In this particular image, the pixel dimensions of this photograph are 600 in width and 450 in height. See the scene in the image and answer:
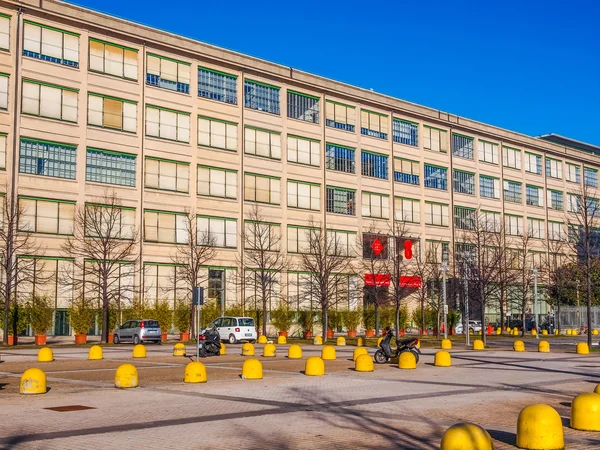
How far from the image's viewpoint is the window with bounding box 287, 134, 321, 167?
6731 centimetres

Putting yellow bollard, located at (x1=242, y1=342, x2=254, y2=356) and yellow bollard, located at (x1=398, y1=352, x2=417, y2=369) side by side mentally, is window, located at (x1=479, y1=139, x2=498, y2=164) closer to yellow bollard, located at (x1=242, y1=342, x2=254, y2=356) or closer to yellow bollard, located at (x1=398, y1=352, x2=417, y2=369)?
yellow bollard, located at (x1=242, y1=342, x2=254, y2=356)

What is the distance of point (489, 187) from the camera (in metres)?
86.9

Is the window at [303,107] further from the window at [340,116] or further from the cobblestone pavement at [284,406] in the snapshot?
the cobblestone pavement at [284,406]

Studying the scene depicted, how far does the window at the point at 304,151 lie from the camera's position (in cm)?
6731

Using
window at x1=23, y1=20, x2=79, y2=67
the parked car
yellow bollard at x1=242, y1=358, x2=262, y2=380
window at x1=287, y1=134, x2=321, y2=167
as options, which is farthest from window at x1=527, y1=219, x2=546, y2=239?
yellow bollard at x1=242, y1=358, x2=262, y2=380

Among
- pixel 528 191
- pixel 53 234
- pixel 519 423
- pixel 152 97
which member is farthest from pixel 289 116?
pixel 519 423

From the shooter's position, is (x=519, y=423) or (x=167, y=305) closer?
(x=519, y=423)

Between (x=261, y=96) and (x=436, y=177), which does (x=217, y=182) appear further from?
(x=436, y=177)

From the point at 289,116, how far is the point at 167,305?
2167 centimetres

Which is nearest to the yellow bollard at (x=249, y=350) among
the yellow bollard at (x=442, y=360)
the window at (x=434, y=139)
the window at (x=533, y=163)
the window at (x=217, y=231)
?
the yellow bollard at (x=442, y=360)

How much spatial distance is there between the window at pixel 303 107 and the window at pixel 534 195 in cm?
→ 3473

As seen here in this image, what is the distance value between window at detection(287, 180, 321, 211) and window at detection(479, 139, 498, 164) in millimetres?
26165

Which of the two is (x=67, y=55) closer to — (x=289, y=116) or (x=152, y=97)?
(x=152, y=97)

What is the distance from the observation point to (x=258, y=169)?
211 ft
